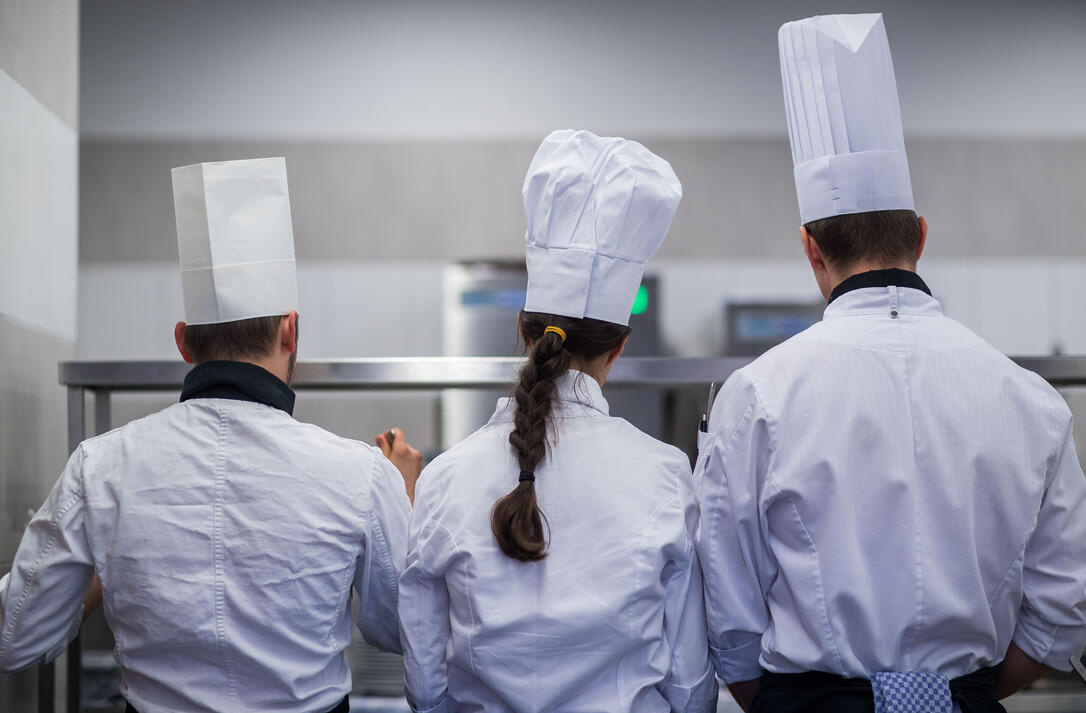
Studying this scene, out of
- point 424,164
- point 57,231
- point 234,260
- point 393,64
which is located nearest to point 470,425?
point 424,164

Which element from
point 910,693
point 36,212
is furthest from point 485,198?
point 910,693

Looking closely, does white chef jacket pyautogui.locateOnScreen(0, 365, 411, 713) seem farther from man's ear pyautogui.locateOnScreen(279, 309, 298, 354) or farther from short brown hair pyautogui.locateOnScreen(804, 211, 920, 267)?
short brown hair pyautogui.locateOnScreen(804, 211, 920, 267)

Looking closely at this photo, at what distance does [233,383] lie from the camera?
1.08m

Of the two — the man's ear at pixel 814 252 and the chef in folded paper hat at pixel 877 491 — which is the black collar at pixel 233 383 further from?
the man's ear at pixel 814 252

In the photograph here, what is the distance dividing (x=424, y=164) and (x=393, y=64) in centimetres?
38

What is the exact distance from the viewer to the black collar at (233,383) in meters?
1.08

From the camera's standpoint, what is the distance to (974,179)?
11.8 ft

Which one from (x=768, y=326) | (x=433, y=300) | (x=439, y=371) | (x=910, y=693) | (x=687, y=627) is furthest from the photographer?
(x=433, y=300)

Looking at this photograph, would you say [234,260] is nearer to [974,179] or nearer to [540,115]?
[540,115]

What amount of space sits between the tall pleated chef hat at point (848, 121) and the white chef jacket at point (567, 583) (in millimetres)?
339

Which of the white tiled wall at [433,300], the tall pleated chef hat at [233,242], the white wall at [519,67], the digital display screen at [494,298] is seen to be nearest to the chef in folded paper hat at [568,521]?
the tall pleated chef hat at [233,242]

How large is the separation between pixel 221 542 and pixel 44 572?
0.65 feet

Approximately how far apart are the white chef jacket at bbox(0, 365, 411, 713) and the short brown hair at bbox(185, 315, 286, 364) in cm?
7

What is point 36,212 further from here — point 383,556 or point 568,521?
point 568,521
